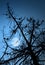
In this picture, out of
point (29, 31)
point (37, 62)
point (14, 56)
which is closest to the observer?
point (37, 62)

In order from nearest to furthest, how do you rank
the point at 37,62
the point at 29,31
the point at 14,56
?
the point at 37,62 → the point at 14,56 → the point at 29,31

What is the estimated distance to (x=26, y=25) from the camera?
360 inches

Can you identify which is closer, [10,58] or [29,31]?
[10,58]

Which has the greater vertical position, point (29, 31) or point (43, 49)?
point (29, 31)

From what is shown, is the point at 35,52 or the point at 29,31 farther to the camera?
the point at 29,31

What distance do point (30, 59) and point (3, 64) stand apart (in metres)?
1.23

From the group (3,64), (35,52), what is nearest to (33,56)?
(35,52)

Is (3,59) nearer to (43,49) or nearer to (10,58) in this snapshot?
(10,58)

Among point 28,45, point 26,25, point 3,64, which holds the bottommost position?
point 3,64

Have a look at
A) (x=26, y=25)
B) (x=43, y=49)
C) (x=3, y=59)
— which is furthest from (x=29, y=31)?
(x=3, y=59)

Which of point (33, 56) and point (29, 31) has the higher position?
point (29, 31)

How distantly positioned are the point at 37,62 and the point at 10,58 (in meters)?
1.29

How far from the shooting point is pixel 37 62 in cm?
776

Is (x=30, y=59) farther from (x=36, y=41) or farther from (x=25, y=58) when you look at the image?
(x=36, y=41)
